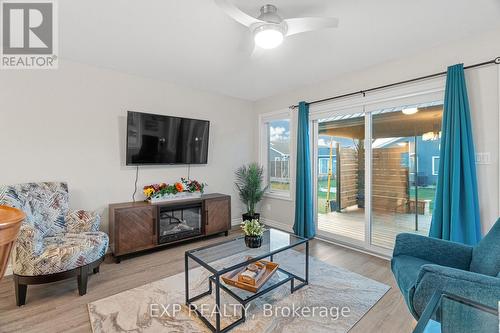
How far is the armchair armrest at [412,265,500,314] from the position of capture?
120 centimetres

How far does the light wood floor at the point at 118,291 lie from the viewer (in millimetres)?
1826

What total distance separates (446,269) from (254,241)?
1454 millimetres

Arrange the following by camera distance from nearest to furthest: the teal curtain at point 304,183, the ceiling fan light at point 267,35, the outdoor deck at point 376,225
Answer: the ceiling fan light at point 267,35 < the outdoor deck at point 376,225 < the teal curtain at point 304,183

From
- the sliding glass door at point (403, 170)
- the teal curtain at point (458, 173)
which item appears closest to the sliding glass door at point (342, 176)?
the sliding glass door at point (403, 170)

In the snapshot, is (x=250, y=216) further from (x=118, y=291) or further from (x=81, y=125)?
(x=81, y=125)

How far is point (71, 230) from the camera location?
2.59m

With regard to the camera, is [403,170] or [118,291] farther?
[403,170]

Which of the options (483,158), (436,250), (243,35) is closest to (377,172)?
(483,158)

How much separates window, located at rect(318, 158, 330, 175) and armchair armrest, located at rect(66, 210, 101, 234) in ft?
10.5

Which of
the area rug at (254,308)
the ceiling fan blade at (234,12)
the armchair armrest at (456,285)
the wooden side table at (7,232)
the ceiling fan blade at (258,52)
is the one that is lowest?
the area rug at (254,308)

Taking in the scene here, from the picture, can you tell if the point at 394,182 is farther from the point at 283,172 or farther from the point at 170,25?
the point at 170,25

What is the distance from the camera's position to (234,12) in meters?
1.71

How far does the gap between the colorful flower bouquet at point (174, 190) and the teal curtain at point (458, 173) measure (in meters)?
3.15

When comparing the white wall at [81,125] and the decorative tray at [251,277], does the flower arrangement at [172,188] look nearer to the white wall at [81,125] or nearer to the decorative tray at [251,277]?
the white wall at [81,125]
